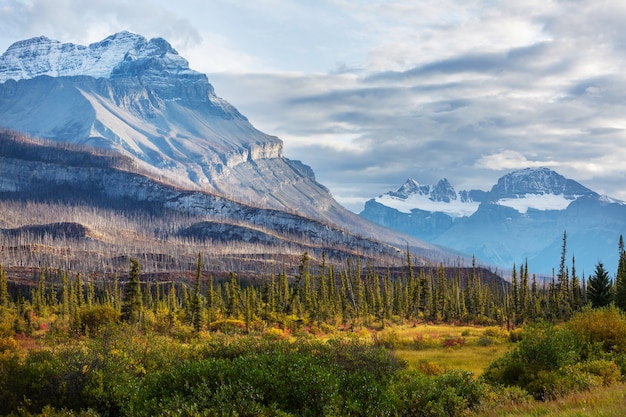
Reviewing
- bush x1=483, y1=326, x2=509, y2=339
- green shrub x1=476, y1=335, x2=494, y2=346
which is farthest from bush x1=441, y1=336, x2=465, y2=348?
bush x1=483, y1=326, x2=509, y2=339

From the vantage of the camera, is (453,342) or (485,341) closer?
(485,341)

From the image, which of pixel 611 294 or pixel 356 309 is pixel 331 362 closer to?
pixel 611 294

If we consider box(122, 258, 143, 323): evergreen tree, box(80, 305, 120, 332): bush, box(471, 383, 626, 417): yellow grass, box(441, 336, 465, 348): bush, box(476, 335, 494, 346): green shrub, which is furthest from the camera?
box(122, 258, 143, 323): evergreen tree

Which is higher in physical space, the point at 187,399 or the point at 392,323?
the point at 187,399

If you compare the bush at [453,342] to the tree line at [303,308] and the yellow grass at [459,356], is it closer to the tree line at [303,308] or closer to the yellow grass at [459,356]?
the yellow grass at [459,356]

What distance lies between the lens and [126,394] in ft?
106

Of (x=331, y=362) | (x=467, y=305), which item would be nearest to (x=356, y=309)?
(x=467, y=305)

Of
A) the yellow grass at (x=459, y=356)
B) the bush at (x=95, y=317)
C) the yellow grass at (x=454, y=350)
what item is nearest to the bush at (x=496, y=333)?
the yellow grass at (x=454, y=350)

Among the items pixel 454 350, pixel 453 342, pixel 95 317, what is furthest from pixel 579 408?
pixel 95 317

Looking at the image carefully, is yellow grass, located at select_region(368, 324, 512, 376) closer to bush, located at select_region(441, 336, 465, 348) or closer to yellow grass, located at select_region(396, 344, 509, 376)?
yellow grass, located at select_region(396, 344, 509, 376)

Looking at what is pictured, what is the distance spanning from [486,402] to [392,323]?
248 feet

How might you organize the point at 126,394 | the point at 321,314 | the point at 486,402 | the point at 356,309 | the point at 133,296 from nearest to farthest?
1. the point at 486,402
2. the point at 126,394
3. the point at 133,296
4. the point at 321,314
5. the point at 356,309

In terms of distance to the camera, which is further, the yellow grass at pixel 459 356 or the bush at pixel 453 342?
the bush at pixel 453 342

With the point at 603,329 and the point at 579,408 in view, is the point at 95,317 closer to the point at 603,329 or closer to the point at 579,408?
the point at 603,329
